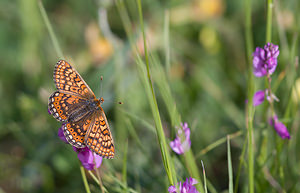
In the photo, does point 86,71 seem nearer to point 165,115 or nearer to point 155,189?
point 165,115

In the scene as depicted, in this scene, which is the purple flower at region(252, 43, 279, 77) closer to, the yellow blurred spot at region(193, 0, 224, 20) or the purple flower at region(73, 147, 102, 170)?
the purple flower at region(73, 147, 102, 170)

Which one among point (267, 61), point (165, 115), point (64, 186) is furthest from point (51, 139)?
point (267, 61)

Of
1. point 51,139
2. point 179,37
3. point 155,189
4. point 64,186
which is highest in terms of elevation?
point 179,37

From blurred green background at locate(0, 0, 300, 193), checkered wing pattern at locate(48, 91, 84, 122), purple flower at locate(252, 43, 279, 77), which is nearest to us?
purple flower at locate(252, 43, 279, 77)

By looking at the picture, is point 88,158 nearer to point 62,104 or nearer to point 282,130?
point 62,104

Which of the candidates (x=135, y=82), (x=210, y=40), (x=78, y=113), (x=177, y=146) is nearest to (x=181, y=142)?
(x=177, y=146)

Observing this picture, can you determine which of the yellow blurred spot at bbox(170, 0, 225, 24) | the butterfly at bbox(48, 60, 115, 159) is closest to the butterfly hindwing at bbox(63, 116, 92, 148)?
the butterfly at bbox(48, 60, 115, 159)
